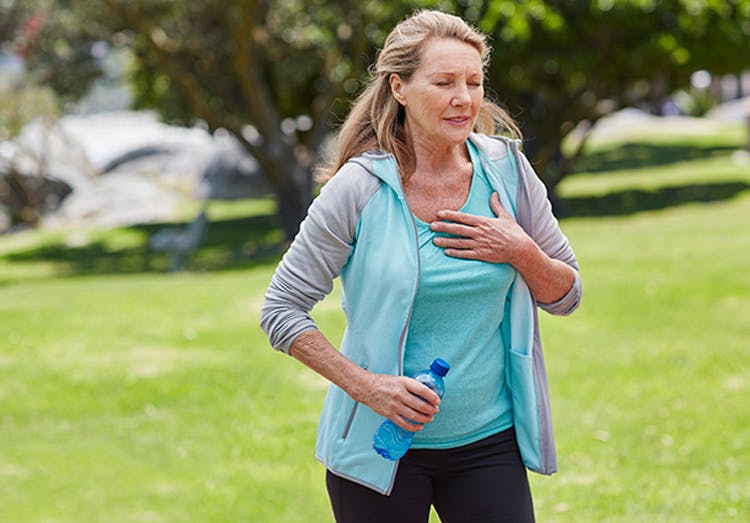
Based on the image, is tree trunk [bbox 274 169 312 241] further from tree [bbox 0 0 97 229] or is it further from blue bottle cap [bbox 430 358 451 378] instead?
blue bottle cap [bbox 430 358 451 378]

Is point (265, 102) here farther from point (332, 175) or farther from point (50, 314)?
point (332, 175)

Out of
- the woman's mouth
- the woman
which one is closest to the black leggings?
the woman

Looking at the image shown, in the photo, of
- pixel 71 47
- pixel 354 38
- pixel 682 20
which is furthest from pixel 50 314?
pixel 682 20

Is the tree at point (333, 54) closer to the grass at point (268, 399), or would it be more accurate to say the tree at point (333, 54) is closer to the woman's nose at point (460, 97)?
the grass at point (268, 399)

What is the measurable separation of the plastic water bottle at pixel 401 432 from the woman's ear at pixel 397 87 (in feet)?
2.22

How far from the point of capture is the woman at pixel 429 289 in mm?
2867

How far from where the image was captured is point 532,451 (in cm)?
304

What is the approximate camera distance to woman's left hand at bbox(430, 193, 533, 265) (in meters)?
2.87

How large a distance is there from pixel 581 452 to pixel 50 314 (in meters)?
7.35

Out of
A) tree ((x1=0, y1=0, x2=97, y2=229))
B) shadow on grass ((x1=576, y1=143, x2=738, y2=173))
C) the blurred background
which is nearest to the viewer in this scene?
the blurred background

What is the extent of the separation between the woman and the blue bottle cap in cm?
9

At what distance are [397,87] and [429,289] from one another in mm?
531

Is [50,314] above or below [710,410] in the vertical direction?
below

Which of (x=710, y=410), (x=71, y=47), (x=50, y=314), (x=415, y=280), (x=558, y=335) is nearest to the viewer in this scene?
(x=415, y=280)
